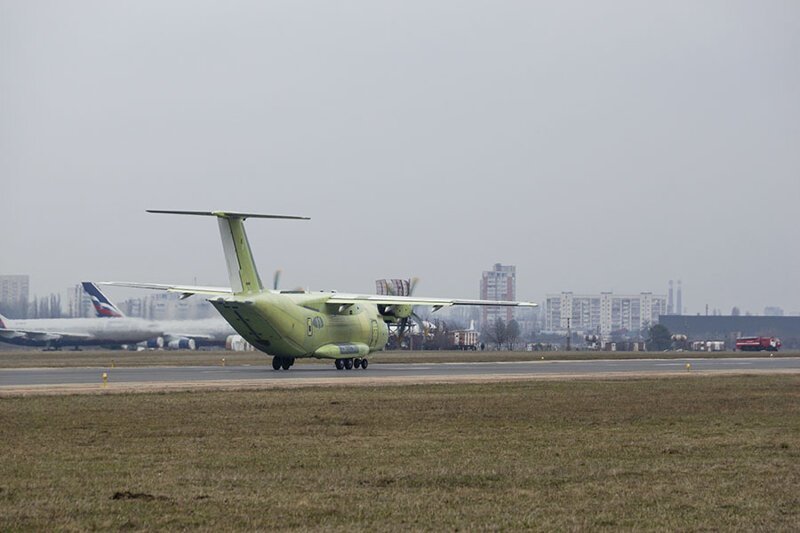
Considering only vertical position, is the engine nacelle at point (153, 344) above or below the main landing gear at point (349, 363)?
below

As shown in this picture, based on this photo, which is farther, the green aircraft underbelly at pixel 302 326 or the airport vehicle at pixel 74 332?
the airport vehicle at pixel 74 332

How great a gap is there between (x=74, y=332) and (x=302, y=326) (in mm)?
77826

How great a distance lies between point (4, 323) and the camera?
12825cm

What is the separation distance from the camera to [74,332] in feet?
417

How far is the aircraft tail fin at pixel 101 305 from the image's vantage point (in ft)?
440

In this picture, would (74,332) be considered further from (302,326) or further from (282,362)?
(302,326)

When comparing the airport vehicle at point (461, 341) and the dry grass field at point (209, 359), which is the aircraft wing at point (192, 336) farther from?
the airport vehicle at point (461, 341)

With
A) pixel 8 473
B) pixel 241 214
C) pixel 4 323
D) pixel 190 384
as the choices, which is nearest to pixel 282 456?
pixel 8 473

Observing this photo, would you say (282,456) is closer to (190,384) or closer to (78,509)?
(78,509)

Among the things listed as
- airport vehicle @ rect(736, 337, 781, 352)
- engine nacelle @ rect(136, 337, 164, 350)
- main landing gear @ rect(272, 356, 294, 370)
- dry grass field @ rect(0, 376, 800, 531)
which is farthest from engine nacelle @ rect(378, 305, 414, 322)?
airport vehicle @ rect(736, 337, 781, 352)

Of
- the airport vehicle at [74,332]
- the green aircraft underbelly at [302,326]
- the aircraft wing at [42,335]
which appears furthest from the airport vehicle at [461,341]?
the green aircraft underbelly at [302,326]

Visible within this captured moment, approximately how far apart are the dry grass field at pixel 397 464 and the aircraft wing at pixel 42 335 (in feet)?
318

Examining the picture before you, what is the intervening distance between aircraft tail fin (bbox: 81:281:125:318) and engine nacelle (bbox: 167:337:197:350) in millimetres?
13741

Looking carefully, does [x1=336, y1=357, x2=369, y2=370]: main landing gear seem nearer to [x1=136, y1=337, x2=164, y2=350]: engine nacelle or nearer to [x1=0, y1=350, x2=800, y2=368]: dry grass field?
[x1=0, y1=350, x2=800, y2=368]: dry grass field
